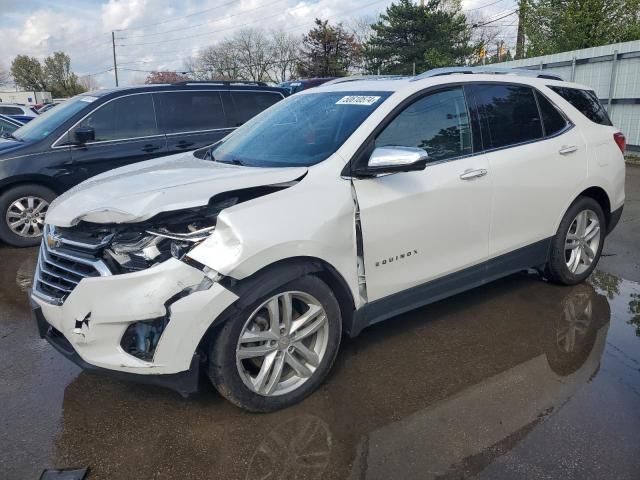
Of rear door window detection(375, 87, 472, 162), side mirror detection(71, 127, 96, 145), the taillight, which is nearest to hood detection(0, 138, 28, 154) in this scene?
side mirror detection(71, 127, 96, 145)

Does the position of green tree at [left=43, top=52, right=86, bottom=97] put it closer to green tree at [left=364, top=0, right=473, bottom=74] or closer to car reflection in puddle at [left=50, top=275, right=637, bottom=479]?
green tree at [left=364, top=0, right=473, bottom=74]

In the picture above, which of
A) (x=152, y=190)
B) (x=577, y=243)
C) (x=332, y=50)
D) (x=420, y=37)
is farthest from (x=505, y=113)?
(x=332, y=50)

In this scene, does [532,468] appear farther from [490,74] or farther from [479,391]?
[490,74]

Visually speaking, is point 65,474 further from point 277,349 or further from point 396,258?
point 396,258

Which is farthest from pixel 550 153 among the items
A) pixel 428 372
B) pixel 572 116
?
pixel 428 372

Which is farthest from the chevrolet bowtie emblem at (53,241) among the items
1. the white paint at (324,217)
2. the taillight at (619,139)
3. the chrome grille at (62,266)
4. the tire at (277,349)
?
the taillight at (619,139)

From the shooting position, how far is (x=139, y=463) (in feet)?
8.11

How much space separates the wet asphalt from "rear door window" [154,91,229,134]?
3696 millimetres

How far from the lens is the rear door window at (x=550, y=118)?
408 cm

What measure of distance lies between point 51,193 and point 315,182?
15.5ft

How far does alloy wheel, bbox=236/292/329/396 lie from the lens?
2.66 m

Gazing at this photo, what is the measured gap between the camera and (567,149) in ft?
13.5

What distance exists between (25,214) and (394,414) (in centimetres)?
537

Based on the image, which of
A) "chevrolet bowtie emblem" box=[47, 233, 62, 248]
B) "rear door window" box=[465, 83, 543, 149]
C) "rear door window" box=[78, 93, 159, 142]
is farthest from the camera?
→ "rear door window" box=[78, 93, 159, 142]
